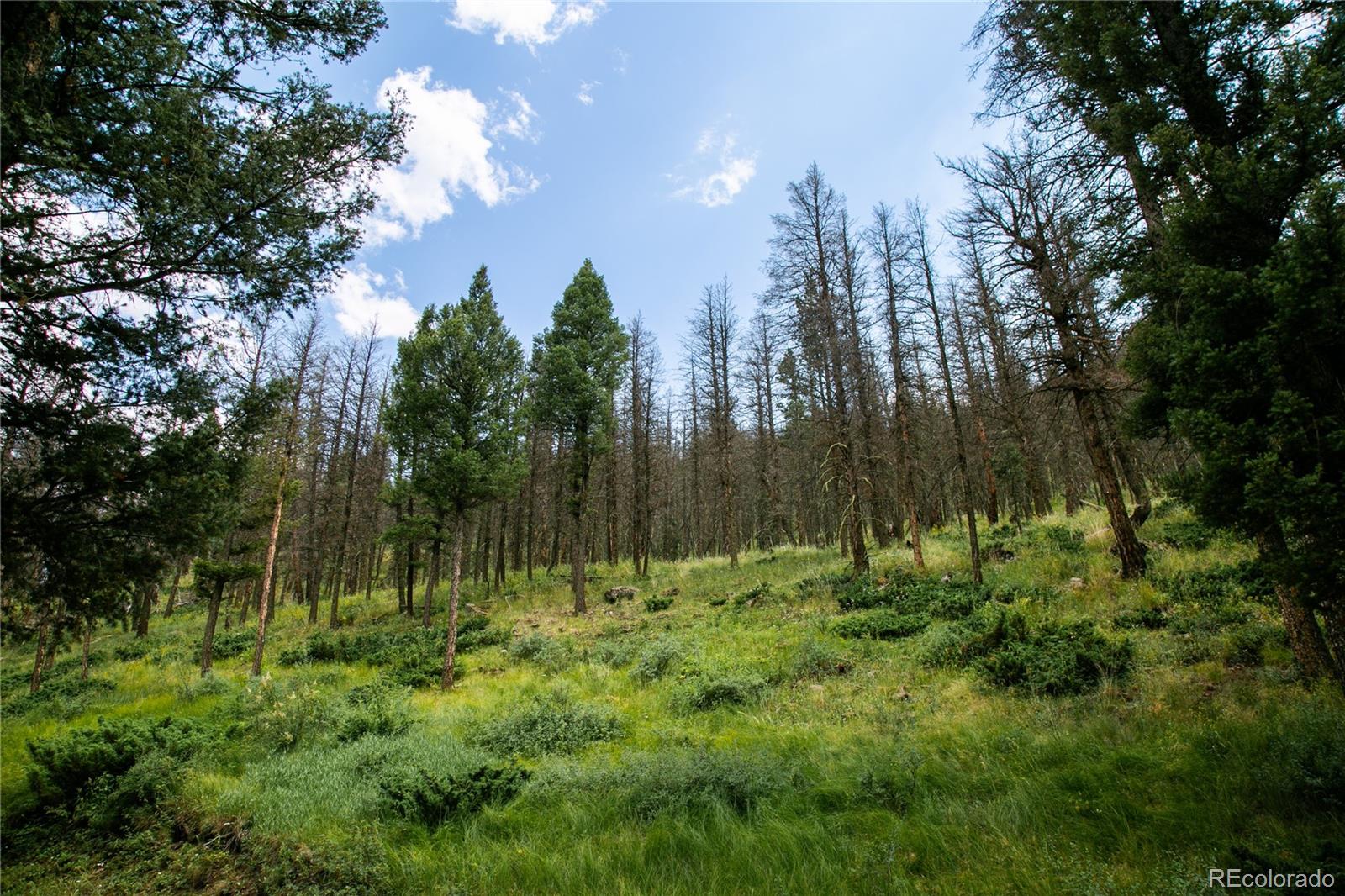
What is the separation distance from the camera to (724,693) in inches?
350

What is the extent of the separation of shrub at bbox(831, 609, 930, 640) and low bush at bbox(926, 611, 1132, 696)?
1.30 m

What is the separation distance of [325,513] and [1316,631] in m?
30.9

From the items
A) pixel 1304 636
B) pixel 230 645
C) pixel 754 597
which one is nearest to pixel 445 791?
pixel 1304 636

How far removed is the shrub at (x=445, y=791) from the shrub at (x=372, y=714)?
300 centimetres

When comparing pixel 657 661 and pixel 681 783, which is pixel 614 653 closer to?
pixel 657 661

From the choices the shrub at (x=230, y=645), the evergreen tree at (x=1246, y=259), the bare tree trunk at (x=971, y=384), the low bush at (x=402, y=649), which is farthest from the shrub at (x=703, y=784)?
the shrub at (x=230, y=645)

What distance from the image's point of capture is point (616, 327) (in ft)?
72.0

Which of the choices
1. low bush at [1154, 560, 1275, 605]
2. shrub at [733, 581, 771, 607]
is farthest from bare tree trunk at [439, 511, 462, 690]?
low bush at [1154, 560, 1275, 605]

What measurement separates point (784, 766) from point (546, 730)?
13.7 feet

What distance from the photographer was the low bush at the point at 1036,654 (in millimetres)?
6887

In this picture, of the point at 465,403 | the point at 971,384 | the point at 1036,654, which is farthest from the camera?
the point at 971,384

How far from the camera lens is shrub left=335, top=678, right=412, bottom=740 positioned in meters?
8.76

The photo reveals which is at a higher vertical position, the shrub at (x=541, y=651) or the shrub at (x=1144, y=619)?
the shrub at (x=1144, y=619)

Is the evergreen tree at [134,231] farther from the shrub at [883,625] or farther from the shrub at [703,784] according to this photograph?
the shrub at [883,625]
